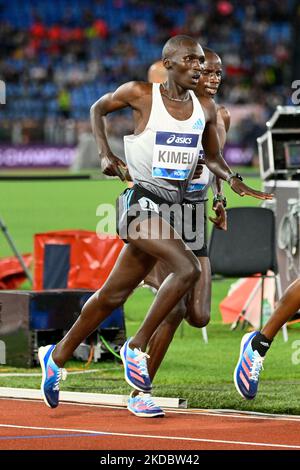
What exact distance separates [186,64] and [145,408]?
78.0 inches

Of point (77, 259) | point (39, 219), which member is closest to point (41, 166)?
point (39, 219)

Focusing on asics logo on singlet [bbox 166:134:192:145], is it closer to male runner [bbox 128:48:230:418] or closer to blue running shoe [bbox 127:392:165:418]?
male runner [bbox 128:48:230:418]

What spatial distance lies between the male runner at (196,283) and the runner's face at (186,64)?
0.42 feet

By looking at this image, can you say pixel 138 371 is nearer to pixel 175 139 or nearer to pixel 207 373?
pixel 175 139

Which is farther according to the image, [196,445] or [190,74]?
[190,74]

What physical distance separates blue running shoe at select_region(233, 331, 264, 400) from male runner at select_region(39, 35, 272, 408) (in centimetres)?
56

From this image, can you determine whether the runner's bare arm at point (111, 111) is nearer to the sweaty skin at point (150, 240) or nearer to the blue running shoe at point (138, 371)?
the sweaty skin at point (150, 240)

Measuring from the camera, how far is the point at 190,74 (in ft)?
24.1

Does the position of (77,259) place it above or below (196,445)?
above

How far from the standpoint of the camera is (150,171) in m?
7.30

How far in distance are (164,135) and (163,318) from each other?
3.40 ft

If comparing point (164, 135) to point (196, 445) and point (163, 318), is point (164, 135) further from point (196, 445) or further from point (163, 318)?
point (196, 445)
